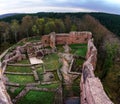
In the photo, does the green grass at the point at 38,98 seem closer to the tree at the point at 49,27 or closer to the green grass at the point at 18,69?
the green grass at the point at 18,69

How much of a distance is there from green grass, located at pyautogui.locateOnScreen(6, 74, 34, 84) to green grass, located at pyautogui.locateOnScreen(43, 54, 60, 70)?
327cm

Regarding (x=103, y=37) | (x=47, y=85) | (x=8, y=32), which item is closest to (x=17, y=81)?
(x=47, y=85)

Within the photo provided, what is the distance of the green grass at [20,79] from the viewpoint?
2446 centimetres

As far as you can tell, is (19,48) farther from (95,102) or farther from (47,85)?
(95,102)

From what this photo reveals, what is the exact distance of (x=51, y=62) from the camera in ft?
99.1

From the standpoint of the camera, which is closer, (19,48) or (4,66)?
(4,66)

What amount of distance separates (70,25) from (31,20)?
7.85 metres

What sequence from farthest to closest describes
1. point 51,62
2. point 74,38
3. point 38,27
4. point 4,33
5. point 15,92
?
point 4,33 → point 38,27 → point 74,38 → point 51,62 → point 15,92

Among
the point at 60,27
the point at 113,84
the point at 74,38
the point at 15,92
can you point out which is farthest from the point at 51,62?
the point at 60,27

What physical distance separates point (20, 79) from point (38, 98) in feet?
16.2

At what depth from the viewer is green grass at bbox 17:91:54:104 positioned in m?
20.2

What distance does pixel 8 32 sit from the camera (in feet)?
168

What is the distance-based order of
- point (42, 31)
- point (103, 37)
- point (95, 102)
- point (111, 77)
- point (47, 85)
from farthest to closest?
point (42, 31), point (103, 37), point (111, 77), point (47, 85), point (95, 102)

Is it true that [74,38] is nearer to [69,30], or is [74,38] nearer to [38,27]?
[69,30]
